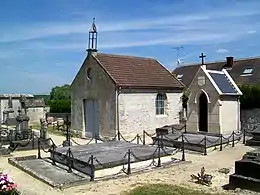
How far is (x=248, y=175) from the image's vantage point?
10.4 metres

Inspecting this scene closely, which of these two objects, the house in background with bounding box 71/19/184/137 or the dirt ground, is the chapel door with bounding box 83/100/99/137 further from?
the dirt ground

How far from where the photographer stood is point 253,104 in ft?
78.9

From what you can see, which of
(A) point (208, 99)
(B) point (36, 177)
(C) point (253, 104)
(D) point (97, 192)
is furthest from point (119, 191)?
(C) point (253, 104)

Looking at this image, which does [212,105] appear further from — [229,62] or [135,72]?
[229,62]

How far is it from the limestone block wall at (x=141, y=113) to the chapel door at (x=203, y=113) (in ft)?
11.2

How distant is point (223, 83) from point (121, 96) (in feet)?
21.9

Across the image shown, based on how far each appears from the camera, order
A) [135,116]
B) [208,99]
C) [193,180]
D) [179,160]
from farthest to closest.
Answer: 1. [135,116]
2. [208,99]
3. [179,160]
4. [193,180]

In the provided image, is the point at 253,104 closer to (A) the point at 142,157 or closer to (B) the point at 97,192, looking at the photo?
(A) the point at 142,157

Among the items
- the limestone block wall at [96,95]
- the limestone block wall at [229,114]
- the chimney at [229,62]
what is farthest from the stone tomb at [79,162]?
the chimney at [229,62]

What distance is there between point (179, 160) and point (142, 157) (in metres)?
2.16

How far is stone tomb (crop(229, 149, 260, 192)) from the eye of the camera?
10070 mm

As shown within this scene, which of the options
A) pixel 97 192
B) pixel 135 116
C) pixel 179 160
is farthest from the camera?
pixel 135 116

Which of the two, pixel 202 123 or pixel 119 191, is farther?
pixel 202 123

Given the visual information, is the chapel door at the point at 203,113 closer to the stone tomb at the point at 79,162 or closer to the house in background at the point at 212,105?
the house in background at the point at 212,105
